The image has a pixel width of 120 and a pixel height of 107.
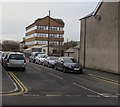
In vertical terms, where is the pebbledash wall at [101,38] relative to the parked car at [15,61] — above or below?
above

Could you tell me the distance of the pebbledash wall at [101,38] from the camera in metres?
28.0

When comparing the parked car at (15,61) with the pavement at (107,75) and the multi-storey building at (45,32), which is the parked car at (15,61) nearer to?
the pavement at (107,75)

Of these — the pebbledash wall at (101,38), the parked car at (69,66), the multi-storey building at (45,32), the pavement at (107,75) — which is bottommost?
the pavement at (107,75)

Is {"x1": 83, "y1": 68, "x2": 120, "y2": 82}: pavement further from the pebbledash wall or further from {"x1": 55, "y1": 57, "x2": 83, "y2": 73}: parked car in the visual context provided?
{"x1": 55, "y1": 57, "x2": 83, "y2": 73}: parked car

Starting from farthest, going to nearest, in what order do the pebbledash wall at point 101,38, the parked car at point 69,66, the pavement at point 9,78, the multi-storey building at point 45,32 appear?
the multi-storey building at point 45,32 < the parked car at point 69,66 < the pebbledash wall at point 101,38 < the pavement at point 9,78

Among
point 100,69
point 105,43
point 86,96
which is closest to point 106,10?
point 105,43

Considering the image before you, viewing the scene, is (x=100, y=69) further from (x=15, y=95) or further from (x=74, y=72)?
(x=15, y=95)

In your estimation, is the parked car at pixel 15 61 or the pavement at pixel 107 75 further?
the parked car at pixel 15 61

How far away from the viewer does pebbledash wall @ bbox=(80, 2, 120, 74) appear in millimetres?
27967

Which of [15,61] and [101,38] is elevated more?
[101,38]

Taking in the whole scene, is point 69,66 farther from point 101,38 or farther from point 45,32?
point 45,32

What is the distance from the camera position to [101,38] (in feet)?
103

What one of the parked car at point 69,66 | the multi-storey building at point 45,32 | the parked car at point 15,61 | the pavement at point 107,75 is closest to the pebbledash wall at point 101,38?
the pavement at point 107,75

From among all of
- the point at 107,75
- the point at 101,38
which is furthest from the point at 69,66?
the point at 101,38
